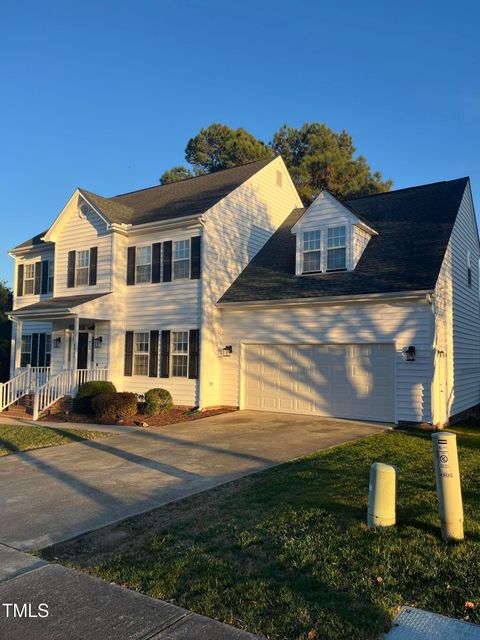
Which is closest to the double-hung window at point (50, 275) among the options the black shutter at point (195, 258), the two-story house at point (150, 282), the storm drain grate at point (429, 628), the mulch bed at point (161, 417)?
the two-story house at point (150, 282)

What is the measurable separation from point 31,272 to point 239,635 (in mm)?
21440

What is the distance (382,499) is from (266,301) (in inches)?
421

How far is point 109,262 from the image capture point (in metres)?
18.2

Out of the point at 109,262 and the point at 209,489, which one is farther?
the point at 109,262

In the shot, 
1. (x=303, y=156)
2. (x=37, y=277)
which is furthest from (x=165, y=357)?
(x=303, y=156)

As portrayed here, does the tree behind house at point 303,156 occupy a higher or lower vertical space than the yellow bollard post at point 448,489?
higher

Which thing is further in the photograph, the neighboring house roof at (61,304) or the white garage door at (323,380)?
the neighboring house roof at (61,304)

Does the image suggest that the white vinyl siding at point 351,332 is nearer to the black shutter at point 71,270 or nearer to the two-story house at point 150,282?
the two-story house at point 150,282

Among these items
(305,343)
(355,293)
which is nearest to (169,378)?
(305,343)

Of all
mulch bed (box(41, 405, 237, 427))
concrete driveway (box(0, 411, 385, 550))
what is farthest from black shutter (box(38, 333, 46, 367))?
concrete driveway (box(0, 411, 385, 550))

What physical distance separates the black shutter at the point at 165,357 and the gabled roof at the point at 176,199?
397 centimetres

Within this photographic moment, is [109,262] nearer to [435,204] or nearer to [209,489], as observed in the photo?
[435,204]

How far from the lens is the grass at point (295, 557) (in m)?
3.71

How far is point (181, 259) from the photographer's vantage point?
1714cm
